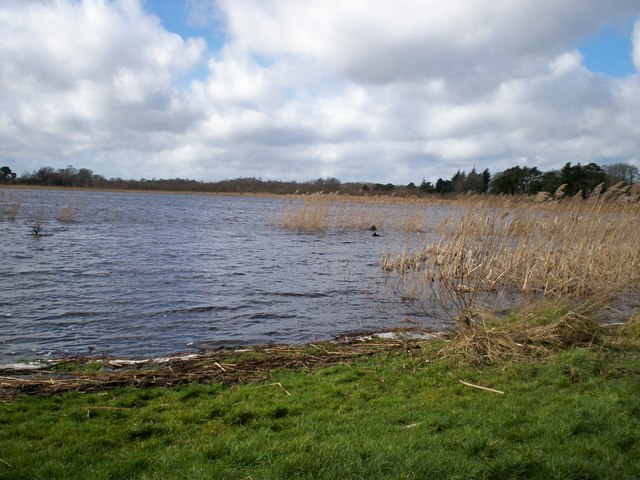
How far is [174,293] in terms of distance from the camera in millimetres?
14938

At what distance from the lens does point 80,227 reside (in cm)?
3234

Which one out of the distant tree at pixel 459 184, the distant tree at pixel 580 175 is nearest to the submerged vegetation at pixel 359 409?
the distant tree at pixel 459 184

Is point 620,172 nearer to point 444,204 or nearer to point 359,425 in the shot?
point 444,204

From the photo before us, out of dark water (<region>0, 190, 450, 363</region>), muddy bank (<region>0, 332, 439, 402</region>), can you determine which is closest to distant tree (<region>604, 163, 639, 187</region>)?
dark water (<region>0, 190, 450, 363</region>)

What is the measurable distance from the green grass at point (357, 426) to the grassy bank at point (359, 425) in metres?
0.02

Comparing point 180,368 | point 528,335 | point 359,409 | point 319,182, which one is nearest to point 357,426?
point 359,409

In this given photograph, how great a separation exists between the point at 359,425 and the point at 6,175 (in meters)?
125

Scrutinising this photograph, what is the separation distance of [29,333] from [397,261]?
1314 centimetres

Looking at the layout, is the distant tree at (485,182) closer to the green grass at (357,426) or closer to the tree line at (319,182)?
the tree line at (319,182)

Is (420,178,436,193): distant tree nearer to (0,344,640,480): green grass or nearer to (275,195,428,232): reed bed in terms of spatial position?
(275,195,428,232): reed bed

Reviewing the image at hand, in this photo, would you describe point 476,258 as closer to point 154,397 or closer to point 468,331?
point 468,331

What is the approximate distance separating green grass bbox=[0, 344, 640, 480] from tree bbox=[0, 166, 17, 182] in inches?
4706

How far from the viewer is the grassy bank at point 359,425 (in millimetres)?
4215

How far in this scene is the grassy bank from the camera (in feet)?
13.8
